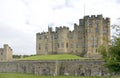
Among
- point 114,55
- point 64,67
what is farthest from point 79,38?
point 114,55

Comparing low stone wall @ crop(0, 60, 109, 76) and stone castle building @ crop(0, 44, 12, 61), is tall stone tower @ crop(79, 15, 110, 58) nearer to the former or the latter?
low stone wall @ crop(0, 60, 109, 76)

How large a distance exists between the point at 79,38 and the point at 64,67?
65.4 feet

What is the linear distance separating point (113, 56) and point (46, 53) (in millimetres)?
64354

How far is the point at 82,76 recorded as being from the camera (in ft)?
241

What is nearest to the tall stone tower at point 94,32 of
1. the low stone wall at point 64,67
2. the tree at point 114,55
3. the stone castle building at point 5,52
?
the low stone wall at point 64,67

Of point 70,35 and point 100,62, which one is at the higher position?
point 70,35

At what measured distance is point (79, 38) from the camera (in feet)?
321

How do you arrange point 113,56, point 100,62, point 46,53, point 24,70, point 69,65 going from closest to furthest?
point 113,56, point 100,62, point 69,65, point 24,70, point 46,53

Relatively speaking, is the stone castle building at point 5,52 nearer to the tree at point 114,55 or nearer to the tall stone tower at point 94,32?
the tall stone tower at point 94,32

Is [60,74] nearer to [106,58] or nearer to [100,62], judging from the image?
[100,62]

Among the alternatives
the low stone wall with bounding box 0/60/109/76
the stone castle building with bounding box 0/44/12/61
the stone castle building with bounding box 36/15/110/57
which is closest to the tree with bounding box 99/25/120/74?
the low stone wall with bounding box 0/60/109/76

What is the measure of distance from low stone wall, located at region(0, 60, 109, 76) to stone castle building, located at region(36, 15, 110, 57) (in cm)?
1364

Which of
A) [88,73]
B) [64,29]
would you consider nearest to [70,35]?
[64,29]

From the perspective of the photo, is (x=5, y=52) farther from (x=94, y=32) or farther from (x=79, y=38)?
(x=94, y=32)
